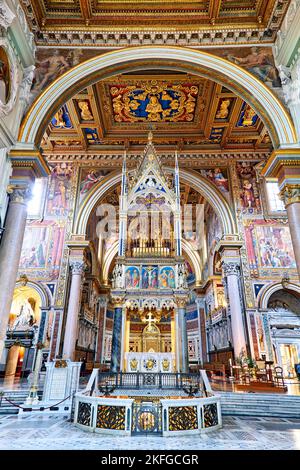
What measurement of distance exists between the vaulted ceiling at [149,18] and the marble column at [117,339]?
31.0 feet

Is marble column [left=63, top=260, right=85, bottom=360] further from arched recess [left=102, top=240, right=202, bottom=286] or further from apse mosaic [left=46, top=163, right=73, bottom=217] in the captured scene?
arched recess [left=102, top=240, right=202, bottom=286]

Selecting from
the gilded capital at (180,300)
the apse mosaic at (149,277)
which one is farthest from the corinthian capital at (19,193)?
the gilded capital at (180,300)

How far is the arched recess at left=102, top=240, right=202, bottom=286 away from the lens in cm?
2447

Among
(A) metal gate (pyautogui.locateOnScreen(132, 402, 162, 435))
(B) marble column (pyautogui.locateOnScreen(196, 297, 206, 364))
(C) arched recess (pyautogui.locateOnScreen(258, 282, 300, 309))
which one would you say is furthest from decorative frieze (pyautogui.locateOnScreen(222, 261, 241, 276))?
(A) metal gate (pyautogui.locateOnScreen(132, 402, 162, 435))

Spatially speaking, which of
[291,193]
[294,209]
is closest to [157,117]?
[291,193]

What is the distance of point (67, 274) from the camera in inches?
612

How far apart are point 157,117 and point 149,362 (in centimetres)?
1165

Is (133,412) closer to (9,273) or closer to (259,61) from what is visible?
(9,273)

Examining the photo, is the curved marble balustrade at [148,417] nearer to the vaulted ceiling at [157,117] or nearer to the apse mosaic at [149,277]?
the apse mosaic at [149,277]

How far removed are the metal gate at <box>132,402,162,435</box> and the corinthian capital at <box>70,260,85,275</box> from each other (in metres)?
10.3

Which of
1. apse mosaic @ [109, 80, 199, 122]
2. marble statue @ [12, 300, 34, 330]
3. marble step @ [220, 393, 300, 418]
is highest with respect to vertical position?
apse mosaic @ [109, 80, 199, 122]

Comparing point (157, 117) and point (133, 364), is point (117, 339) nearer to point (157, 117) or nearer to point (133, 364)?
point (133, 364)

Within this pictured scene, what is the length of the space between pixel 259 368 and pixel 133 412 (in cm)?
932

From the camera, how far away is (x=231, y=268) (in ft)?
50.4
